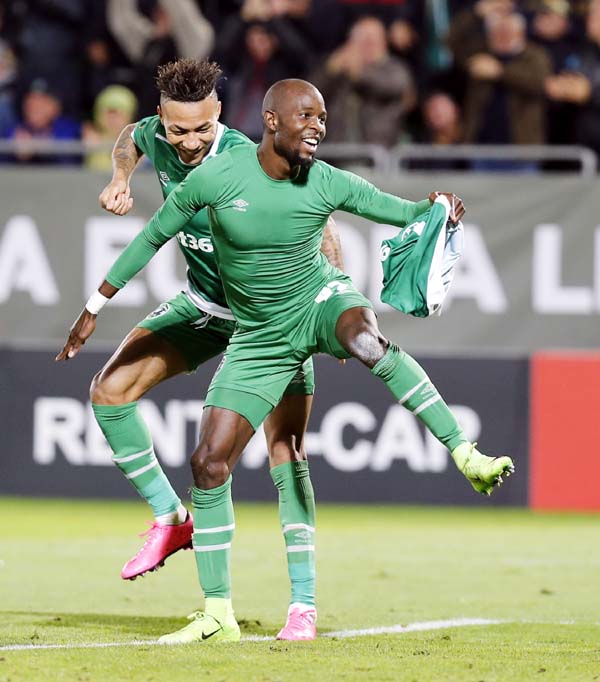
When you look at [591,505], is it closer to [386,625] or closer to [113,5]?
[386,625]

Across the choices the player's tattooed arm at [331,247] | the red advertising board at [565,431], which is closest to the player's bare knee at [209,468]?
the player's tattooed arm at [331,247]

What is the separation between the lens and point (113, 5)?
14305 millimetres

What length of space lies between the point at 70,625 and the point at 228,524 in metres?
1.10

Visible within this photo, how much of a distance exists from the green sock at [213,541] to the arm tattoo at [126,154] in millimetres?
1663

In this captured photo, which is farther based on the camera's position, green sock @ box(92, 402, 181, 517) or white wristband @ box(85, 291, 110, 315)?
green sock @ box(92, 402, 181, 517)

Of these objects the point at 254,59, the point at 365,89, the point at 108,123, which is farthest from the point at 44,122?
the point at 365,89

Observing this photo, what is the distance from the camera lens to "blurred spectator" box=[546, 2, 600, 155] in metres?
13.4

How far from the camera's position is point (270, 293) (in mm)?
6379

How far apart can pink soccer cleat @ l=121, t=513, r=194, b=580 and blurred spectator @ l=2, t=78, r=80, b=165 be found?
7.09m

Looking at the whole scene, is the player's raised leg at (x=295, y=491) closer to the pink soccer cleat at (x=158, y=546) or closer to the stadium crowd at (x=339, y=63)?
the pink soccer cleat at (x=158, y=546)

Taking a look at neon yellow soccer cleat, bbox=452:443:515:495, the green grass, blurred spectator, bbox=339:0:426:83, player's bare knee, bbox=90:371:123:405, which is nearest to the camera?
the green grass

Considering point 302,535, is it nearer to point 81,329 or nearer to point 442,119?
point 81,329

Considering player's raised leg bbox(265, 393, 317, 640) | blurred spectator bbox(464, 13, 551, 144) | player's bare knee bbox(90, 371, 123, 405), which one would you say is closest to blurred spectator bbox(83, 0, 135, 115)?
blurred spectator bbox(464, 13, 551, 144)

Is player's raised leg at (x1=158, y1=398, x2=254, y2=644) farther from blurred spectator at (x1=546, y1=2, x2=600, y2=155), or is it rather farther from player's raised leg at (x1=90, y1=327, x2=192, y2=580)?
blurred spectator at (x1=546, y1=2, x2=600, y2=155)
